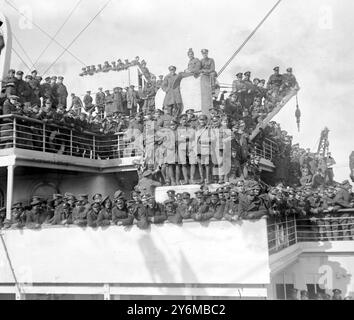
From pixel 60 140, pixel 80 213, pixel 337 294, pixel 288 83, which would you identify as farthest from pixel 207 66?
pixel 337 294

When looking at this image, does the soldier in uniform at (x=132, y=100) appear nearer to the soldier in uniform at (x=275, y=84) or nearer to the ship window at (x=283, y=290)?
the soldier in uniform at (x=275, y=84)

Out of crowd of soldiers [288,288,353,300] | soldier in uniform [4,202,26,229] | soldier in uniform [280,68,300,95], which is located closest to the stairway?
soldier in uniform [280,68,300,95]

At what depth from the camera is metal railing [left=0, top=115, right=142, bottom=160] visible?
7.23 metres

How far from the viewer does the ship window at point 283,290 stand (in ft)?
16.8

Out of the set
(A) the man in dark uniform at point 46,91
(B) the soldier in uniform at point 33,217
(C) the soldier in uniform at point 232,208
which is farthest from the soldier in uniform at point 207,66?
(B) the soldier in uniform at point 33,217

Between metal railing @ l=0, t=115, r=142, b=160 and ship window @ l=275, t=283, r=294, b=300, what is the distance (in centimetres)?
385

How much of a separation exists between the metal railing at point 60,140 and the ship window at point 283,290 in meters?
3.85

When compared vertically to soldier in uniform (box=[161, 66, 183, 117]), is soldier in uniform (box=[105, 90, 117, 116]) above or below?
above

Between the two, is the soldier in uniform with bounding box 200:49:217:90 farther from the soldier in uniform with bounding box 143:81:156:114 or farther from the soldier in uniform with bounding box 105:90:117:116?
the soldier in uniform with bounding box 105:90:117:116

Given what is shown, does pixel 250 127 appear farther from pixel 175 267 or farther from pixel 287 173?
pixel 175 267

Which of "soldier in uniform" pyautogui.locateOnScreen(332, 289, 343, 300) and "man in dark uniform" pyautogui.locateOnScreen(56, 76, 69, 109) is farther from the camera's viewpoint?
"man in dark uniform" pyautogui.locateOnScreen(56, 76, 69, 109)

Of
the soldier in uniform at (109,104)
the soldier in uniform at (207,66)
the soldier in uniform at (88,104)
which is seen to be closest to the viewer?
the soldier in uniform at (207,66)

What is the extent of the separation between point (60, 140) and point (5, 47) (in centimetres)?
222

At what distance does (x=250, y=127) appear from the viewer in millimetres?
8477
